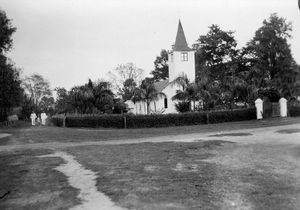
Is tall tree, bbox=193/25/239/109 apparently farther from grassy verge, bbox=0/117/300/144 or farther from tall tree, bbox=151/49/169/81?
grassy verge, bbox=0/117/300/144

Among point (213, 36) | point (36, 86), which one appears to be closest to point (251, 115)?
point (213, 36)

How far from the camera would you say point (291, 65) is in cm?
5312

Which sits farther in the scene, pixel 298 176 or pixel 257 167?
pixel 257 167

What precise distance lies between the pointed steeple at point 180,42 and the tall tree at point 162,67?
88.9 ft

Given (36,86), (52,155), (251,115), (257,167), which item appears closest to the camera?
(257,167)

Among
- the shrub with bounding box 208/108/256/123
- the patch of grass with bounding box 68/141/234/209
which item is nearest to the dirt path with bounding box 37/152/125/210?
the patch of grass with bounding box 68/141/234/209

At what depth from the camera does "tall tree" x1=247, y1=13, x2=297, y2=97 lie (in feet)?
173

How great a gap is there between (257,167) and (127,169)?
11.2 ft

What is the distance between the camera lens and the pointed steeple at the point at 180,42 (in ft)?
161

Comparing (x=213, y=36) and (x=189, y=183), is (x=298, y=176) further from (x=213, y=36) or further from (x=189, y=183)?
(x=213, y=36)

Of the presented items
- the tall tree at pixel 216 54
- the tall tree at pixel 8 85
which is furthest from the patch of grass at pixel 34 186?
the tall tree at pixel 216 54

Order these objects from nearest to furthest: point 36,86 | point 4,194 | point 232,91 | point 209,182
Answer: point 4,194, point 209,182, point 232,91, point 36,86

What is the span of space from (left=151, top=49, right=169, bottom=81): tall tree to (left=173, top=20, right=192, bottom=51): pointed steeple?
27.1 m

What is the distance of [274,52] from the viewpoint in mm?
53531
